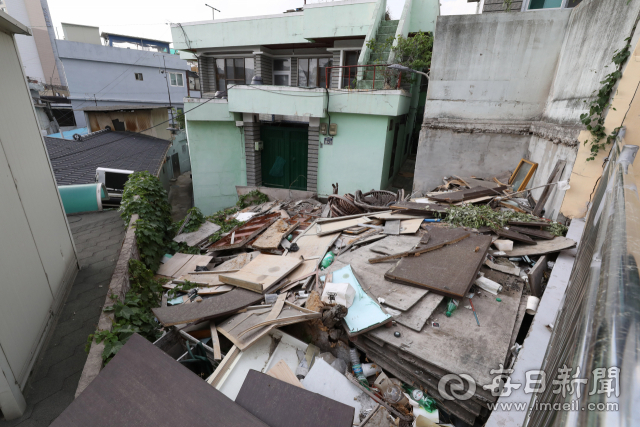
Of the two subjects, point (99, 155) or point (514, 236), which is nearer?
point (514, 236)

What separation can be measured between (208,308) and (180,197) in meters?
14.8

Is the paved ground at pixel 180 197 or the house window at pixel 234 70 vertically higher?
the house window at pixel 234 70

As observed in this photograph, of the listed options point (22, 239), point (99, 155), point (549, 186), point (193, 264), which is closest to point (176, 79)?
point (99, 155)

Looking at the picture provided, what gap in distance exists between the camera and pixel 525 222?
490cm

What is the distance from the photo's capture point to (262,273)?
4559 millimetres

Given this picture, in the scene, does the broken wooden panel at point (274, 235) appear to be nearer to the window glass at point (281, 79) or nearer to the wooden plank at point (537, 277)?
the wooden plank at point (537, 277)

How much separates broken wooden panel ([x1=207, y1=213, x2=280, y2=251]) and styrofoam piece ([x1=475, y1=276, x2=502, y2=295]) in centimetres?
459

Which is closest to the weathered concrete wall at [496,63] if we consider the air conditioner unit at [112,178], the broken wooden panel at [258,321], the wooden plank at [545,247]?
the wooden plank at [545,247]

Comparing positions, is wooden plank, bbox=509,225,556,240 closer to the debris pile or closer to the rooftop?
the debris pile

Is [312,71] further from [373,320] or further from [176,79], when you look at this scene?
[176,79]

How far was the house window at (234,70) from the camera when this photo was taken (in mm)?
13023

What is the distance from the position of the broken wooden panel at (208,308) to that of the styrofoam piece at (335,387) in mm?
1230

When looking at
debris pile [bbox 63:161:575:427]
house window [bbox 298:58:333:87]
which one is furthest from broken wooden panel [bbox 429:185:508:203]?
house window [bbox 298:58:333:87]

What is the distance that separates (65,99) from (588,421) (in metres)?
28.5
